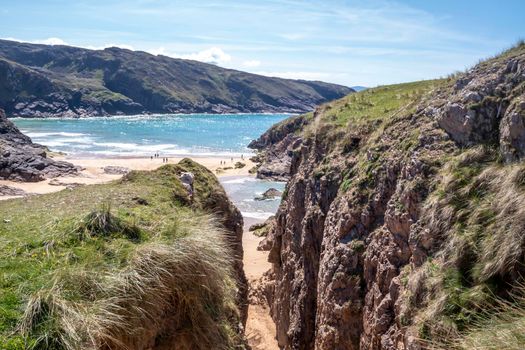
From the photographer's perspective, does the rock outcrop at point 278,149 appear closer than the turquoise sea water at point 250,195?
No

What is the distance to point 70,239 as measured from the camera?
7.26 m

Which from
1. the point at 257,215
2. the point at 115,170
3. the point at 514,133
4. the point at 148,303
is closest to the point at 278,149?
the point at 115,170

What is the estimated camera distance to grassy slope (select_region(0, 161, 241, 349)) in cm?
572

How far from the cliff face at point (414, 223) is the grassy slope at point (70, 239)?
4760 mm

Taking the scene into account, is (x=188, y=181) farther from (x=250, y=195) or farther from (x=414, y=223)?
(x=250, y=195)

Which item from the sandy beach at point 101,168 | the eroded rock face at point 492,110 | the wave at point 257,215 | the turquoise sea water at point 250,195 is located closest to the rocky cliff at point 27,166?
the sandy beach at point 101,168

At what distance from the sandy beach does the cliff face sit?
26828mm

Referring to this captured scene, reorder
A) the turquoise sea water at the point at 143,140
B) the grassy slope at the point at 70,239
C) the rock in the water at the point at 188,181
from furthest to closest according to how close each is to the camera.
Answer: the turquoise sea water at the point at 143,140
the rock in the water at the point at 188,181
the grassy slope at the point at 70,239

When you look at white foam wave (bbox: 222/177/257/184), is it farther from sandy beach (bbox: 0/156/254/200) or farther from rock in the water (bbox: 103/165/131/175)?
rock in the water (bbox: 103/165/131/175)

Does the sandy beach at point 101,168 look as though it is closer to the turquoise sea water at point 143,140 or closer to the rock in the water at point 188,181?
the turquoise sea water at point 143,140

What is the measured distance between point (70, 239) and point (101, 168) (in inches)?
2199

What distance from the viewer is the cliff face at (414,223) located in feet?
28.8

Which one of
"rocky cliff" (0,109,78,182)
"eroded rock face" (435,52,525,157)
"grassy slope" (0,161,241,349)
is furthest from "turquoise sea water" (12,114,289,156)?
"eroded rock face" (435,52,525,157)

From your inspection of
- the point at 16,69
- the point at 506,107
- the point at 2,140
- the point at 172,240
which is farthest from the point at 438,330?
the point at 16,69
